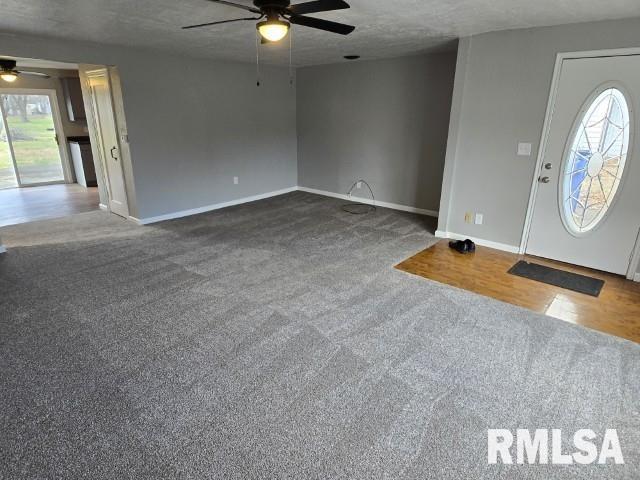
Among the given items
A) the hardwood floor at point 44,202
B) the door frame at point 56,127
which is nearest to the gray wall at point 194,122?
the hardwood floor at point 44,202

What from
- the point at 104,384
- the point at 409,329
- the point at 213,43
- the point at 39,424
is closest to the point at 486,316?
the point at 409,329

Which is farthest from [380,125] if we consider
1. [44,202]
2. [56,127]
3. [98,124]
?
[56,127]

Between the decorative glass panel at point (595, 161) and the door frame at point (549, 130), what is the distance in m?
0.23

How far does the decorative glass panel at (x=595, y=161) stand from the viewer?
3.44m

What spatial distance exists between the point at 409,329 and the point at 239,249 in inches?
91.7

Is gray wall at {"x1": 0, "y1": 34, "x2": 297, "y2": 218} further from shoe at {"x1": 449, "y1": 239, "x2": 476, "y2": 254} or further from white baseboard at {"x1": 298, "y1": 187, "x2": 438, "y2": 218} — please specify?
shoe at {"x1": 449, "y1": 239, "x2": 476, "y2": 254}

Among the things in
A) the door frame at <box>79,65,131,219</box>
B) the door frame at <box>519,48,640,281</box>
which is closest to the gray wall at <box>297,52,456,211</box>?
the door frame at <box>519,48,640,281</box>

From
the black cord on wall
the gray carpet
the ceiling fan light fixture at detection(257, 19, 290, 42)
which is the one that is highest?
the ceiling fan light fixture at detection(257, 19, 290, 42)

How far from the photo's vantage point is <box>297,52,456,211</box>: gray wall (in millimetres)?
5324

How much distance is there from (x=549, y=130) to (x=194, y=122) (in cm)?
470

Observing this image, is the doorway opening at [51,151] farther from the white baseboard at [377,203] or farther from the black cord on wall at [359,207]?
the black cord on wall at [359,207]

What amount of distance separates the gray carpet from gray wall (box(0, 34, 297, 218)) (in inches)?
76.3

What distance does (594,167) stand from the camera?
3625 mm

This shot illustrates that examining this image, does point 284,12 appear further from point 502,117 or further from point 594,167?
point 594,167
